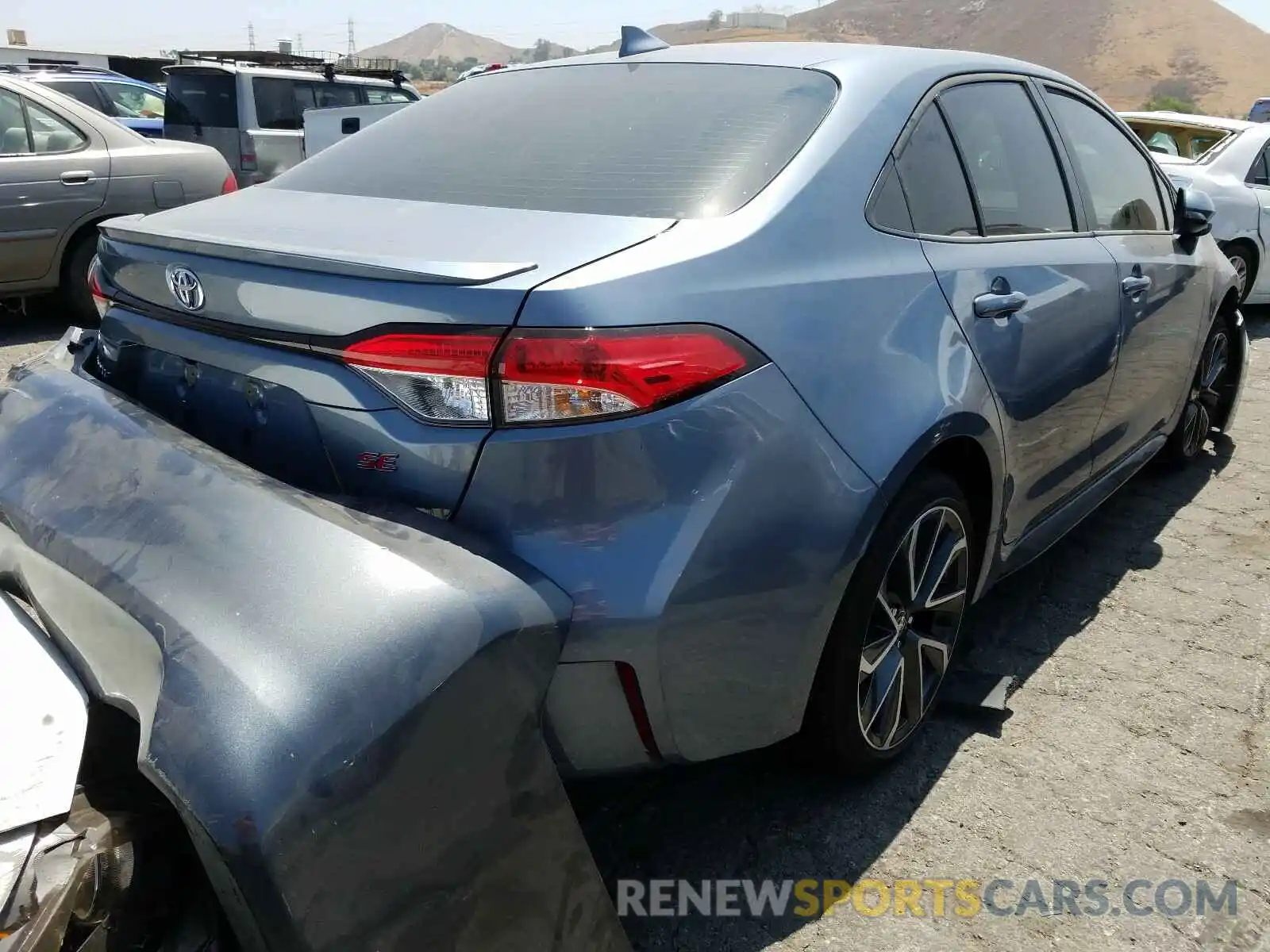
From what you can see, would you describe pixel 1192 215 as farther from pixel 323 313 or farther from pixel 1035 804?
pixel 323 313

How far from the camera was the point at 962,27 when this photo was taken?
4104 inches

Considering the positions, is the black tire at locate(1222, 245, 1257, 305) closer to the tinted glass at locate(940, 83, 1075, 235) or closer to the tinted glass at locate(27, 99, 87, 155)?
the tinted glass at locate(940, 83, 1075, 235)

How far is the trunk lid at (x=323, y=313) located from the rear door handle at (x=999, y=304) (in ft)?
2.91

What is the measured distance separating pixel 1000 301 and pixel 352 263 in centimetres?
153

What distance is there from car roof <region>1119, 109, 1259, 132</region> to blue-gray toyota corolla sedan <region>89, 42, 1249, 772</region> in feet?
21.2

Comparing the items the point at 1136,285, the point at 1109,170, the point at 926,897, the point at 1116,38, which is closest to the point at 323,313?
the point at 926,897

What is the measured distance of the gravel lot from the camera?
214 cm

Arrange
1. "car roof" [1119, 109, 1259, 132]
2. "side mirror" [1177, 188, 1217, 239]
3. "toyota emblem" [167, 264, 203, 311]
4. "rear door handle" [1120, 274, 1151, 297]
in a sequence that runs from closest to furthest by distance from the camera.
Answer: "toyota emblem" [167, 264, 203, 311] → "rear door handle" [1120, 274, 1151, 297] → "side mirror" [1177, 188, 1217, 239] → "car roof" [1119, 109, 1259, 132]

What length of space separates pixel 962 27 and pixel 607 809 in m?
115

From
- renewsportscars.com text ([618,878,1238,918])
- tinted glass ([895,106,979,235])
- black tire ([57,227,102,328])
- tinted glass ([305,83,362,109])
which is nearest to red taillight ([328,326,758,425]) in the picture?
tinted glass ([895,106,979,235])

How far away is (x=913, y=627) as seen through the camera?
8.35 ft

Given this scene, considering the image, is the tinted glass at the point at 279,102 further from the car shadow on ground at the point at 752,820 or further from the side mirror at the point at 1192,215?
the car shadow on ground at the point at 752,820

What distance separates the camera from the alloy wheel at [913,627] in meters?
2.36

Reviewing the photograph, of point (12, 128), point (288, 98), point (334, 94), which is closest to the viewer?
point (12, 128)
